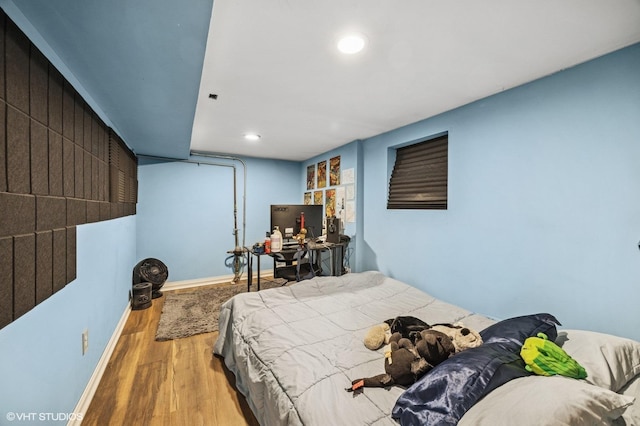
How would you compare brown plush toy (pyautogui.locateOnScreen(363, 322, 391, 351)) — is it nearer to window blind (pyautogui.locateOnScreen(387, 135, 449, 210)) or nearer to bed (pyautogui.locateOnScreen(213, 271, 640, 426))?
bed (pyautogui.locateOnScreen(213, 271, 640, 426))

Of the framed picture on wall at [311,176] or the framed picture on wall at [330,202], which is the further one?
the framed picture on wall at [311,176]

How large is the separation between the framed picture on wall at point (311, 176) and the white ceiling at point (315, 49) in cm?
217

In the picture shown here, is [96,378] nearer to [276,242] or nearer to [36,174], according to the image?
[36,174]

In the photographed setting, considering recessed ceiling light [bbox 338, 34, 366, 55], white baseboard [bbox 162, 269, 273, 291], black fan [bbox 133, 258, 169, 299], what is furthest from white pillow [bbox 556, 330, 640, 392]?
black fan [bbox 133, 258, 169, 299]

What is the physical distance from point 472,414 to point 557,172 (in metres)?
1.78

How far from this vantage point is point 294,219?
10.7 ft

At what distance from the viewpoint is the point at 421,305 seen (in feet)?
6.77

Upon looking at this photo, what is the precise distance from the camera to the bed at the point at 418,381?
0.77 m

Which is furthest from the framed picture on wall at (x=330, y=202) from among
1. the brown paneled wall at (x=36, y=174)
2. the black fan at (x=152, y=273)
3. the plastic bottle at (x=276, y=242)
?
the brown paneled wall at (x=36, y=174)

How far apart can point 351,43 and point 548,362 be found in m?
1.80

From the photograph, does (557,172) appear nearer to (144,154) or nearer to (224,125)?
(224,125)

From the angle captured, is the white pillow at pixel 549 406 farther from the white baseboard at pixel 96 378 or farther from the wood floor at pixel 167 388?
the white baseboard at pixel 96 378

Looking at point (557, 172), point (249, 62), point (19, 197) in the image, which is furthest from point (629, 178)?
point (19, 197)

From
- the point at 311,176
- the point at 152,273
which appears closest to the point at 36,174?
the point at 152,273
